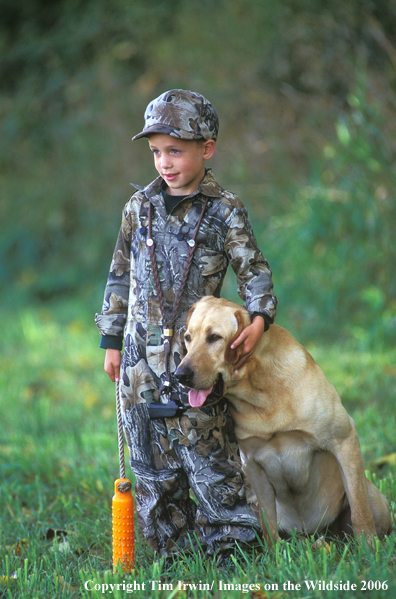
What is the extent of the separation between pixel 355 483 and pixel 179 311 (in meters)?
0.95

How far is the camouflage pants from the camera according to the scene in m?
2.40

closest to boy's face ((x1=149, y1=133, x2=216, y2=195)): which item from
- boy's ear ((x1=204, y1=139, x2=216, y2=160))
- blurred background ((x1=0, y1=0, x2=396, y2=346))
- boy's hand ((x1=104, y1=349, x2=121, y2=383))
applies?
boy's ear ((x1=204, y1=139, x2=216, y2=160))

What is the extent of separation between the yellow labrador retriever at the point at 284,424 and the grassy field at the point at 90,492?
19 centimetres

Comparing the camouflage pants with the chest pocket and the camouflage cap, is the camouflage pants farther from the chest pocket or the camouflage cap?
the camouflage cap

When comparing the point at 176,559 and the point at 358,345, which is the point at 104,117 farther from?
the point at 176,559

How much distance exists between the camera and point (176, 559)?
2496 mm

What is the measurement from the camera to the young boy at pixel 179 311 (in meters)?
2.38

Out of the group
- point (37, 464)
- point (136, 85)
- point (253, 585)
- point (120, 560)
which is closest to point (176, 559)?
point (120, 560)

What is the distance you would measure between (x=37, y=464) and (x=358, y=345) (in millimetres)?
3117

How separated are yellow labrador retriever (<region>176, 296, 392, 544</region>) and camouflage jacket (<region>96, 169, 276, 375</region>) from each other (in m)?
0.14

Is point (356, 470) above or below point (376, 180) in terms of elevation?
below

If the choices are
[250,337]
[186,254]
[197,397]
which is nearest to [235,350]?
[250,337]

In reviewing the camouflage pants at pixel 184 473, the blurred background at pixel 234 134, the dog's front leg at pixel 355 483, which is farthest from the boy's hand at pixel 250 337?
the blurred background at pixel 234 134

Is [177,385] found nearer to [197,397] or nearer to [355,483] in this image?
[197,397]
